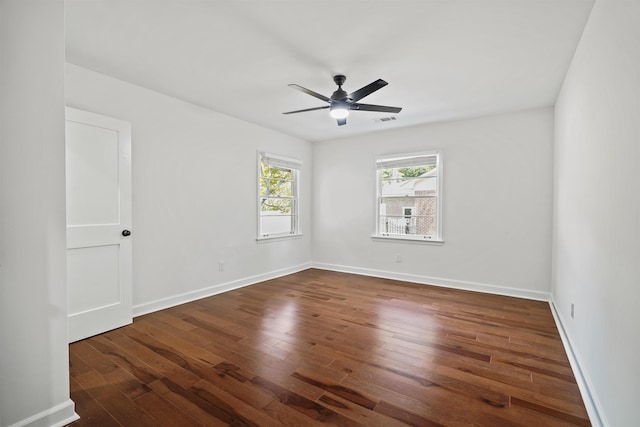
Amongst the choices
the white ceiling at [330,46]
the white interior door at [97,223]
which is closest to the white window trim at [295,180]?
the white ceiling at [330,46]

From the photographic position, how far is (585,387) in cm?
197

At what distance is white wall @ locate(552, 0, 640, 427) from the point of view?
1.31 meters

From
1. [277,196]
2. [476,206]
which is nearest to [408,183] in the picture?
[476,206]

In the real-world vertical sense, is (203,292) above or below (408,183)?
below

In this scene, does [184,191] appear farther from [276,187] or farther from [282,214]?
[282,214]

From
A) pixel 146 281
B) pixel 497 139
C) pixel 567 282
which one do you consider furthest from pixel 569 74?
pixel 146 281

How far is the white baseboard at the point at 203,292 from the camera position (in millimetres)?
3494

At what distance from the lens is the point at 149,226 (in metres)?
3.54

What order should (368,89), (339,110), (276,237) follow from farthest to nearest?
(276,237)
(339,110)
(368,89)

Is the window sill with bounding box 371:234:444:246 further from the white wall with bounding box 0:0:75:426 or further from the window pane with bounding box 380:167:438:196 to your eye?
the white wall with bounding box 0:0:75:426

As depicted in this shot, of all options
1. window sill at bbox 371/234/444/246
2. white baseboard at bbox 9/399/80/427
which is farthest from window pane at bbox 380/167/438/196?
white baseboard at bbox 9/399/80/427

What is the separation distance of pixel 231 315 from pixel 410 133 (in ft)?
12.7

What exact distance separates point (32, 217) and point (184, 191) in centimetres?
229

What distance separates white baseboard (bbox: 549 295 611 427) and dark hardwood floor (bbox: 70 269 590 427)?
0.05 m
